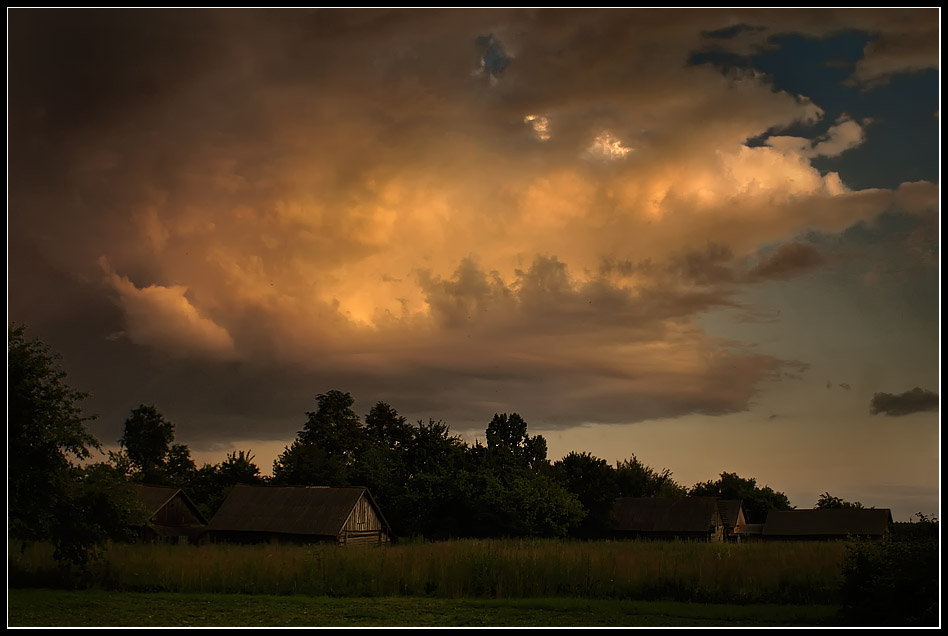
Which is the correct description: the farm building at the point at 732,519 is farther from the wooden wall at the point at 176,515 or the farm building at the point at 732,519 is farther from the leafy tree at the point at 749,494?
the wooden wall at the point at 176,515

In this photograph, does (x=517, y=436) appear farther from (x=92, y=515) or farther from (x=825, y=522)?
(x=92, y=515)

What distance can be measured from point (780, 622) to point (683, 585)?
4257mm

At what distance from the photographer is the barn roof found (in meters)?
64.1

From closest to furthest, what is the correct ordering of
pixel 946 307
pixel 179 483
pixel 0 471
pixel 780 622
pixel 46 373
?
pixel 946 307 → pixel 780 622 → pixel 0 471 → pixel 46 373 → pixel 179 483

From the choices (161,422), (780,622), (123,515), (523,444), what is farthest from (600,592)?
(523,444)

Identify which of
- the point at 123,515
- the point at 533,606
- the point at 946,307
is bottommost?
the point at 533,606

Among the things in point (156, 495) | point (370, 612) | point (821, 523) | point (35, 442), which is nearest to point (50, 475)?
point (35, 442)

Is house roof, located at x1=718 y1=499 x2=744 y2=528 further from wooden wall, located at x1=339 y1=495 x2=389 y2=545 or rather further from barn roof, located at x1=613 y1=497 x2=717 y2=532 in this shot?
wooden wall, located at x1=339 y1=495 x2=389 y2=545

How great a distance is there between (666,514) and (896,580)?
52759mm

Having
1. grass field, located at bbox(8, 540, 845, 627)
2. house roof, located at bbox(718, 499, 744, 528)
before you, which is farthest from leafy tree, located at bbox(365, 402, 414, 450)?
grass field, located at bbox(8, 540, 845, 627)

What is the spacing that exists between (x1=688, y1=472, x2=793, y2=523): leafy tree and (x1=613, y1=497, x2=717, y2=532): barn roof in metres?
20.2

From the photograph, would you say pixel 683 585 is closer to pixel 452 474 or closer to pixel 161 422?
pixel 452 474

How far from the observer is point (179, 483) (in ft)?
208

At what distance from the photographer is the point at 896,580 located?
14.9 m
